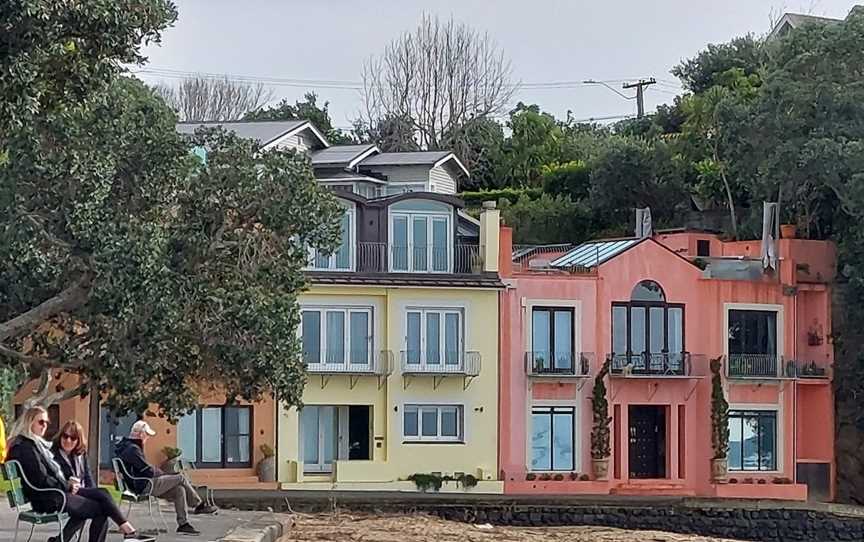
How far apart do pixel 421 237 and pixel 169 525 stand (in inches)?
882

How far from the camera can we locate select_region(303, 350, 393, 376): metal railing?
38844 mm

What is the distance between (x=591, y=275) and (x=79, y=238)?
22971 millimetres

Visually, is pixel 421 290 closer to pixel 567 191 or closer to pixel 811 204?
pixel 811 204

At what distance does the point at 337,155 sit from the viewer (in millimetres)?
53125

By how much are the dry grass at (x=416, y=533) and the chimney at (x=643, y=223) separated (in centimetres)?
2539

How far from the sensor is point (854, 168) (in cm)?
4094

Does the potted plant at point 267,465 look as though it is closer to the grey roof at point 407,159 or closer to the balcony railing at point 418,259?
the balcony railing at point 418,259

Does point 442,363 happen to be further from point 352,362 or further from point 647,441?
point 647,441

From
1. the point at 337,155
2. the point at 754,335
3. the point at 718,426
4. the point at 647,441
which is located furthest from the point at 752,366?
the point at 337,155

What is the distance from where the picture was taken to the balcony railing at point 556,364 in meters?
40.1

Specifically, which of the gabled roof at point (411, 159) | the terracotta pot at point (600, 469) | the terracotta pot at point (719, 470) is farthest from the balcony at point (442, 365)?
the gabled roof at point (411, 159)

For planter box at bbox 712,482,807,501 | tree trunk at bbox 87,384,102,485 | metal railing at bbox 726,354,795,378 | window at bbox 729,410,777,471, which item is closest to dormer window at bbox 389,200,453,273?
metal railing at bbox 726,354,795,378

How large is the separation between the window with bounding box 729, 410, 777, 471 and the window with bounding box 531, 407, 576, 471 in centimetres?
468

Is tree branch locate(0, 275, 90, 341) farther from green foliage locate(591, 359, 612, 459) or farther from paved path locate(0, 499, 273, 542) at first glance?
green foliage locate(591, 359, 612, 459)
